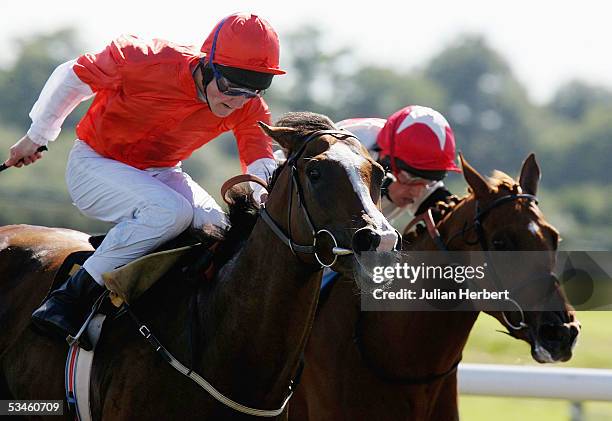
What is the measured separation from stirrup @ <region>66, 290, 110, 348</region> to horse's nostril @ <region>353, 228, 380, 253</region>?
1.29 metres

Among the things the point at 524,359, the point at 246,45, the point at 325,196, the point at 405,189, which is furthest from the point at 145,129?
the point at 524,359

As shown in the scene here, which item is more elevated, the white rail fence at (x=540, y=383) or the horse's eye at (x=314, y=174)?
the horse's eye at (x=314, y=174)

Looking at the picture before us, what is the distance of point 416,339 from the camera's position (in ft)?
16.8

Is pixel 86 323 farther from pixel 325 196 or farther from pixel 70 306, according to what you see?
pixel 325 196

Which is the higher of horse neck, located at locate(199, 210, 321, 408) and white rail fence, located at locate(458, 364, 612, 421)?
horse neck, located at locate(199, 210, 321, 408)

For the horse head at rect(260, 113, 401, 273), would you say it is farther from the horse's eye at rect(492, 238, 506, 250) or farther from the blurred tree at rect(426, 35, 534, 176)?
the blurred tree at rect(426, 35, 534, 176)

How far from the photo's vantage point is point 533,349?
16.2 ft

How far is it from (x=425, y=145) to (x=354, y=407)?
1649 mm

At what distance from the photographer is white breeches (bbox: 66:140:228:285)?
4.30 metres

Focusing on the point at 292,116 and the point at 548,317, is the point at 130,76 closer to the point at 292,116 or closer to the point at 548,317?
the point at 292,116

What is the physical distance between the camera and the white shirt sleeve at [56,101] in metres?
4.49

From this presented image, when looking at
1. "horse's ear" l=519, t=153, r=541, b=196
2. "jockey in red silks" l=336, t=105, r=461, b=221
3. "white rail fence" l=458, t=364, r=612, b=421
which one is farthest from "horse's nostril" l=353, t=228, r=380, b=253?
"white rail fence" l=458, t=364, r=612, b=421

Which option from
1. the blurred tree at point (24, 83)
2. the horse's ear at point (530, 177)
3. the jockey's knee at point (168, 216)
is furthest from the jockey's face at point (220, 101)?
the blurred tree at point (24, 83)

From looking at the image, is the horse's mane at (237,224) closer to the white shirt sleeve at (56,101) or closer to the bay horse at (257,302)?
the bay horse at (257,302)
